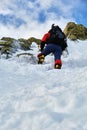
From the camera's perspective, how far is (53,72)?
35.6 ft

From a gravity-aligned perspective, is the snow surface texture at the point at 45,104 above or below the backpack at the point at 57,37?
below

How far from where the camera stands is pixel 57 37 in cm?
1446

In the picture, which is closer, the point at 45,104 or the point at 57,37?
the point at 45,104

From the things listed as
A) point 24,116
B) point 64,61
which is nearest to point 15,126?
point 24,116

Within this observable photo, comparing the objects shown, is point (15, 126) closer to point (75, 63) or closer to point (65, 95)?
point (65, 95)

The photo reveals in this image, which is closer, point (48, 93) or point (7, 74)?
point (48, 93)

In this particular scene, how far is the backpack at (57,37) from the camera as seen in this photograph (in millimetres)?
14406

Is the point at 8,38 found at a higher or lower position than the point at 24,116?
higher

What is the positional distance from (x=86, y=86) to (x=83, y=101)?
3.59ft

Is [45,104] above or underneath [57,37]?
underneath

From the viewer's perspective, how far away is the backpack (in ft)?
47.3

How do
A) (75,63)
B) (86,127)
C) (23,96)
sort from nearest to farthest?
(86,127), (23,96), (75,63)

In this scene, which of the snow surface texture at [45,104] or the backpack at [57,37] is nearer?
the snow surface texture at [45,104]

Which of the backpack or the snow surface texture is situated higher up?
the backpack
